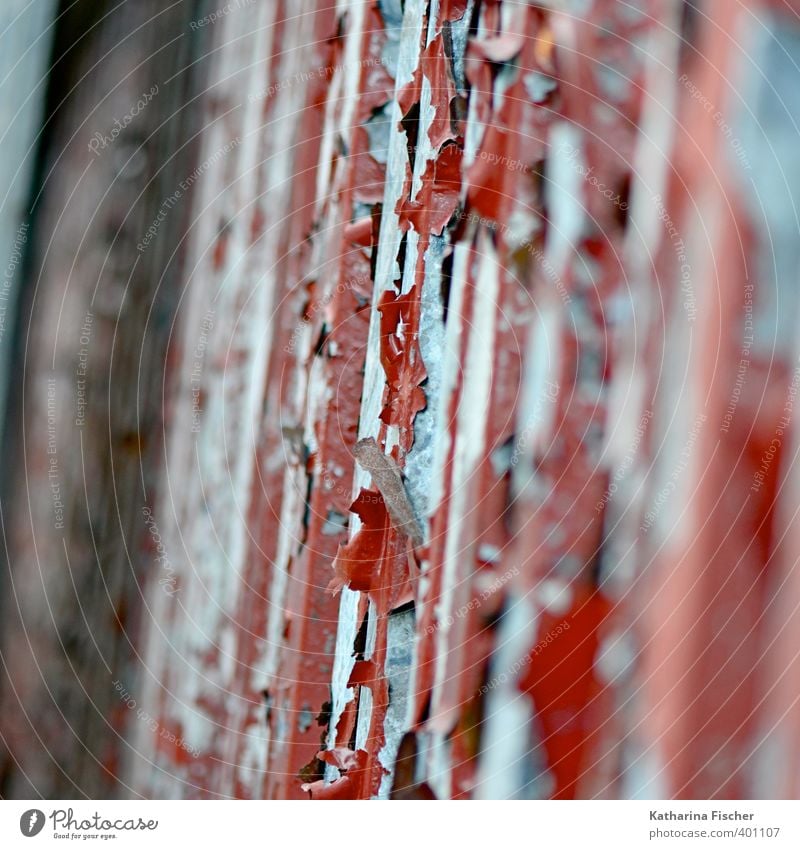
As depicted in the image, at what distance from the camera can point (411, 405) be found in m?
0.36

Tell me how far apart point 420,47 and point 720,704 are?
10.6 inches

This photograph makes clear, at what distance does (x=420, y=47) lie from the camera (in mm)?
369

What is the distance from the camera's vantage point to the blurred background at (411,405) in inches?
14.0

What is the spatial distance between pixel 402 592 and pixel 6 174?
21 cm

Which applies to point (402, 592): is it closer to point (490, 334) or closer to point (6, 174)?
point (490, 334)

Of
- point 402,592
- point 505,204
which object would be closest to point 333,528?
point 402,592

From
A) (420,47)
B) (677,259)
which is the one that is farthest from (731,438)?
(420,47)

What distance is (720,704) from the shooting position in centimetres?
36

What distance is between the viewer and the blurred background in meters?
0.36

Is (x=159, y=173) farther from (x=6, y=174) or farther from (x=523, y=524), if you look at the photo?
(x=523, y=524)

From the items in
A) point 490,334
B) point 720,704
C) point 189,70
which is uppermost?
point 189,70

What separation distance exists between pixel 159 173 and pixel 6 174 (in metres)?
0.06

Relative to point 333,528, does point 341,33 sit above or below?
above

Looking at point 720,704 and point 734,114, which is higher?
point 734,114
